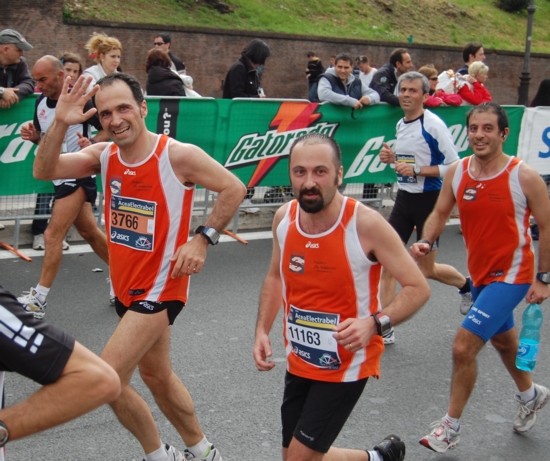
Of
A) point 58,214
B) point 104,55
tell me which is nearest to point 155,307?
point 58,214

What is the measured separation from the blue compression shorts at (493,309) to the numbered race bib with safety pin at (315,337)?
1.45 metres

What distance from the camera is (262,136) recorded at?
32.0 feet

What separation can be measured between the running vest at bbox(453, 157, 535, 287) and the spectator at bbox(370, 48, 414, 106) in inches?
Answer: 228

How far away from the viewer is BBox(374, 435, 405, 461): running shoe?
4039mm

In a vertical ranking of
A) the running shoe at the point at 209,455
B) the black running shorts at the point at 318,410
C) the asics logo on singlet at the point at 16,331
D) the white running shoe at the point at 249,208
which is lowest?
the white running shoe at the point at 249,208

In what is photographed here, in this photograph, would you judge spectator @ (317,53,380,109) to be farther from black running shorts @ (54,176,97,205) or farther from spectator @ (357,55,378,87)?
black running shorts @ (54,176,97,205)

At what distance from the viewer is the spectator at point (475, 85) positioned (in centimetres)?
1151

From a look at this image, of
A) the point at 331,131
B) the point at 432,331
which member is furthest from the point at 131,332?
the point at 331,131

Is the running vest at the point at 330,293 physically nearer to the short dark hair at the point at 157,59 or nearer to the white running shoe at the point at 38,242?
the white running shoe at the point at 38,242

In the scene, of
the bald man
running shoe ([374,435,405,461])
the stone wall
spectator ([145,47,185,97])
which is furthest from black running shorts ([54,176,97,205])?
the stone wall

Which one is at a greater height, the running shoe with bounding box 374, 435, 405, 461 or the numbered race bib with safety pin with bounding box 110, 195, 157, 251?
the numbered race bib with safety pin with bounding box 110, 195, 157, 251

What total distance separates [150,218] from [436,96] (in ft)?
26.7

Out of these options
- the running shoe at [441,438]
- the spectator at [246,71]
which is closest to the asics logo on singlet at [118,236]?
the running shoe at [441,438]

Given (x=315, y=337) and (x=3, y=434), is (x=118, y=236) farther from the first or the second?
(x=3, y=434)
